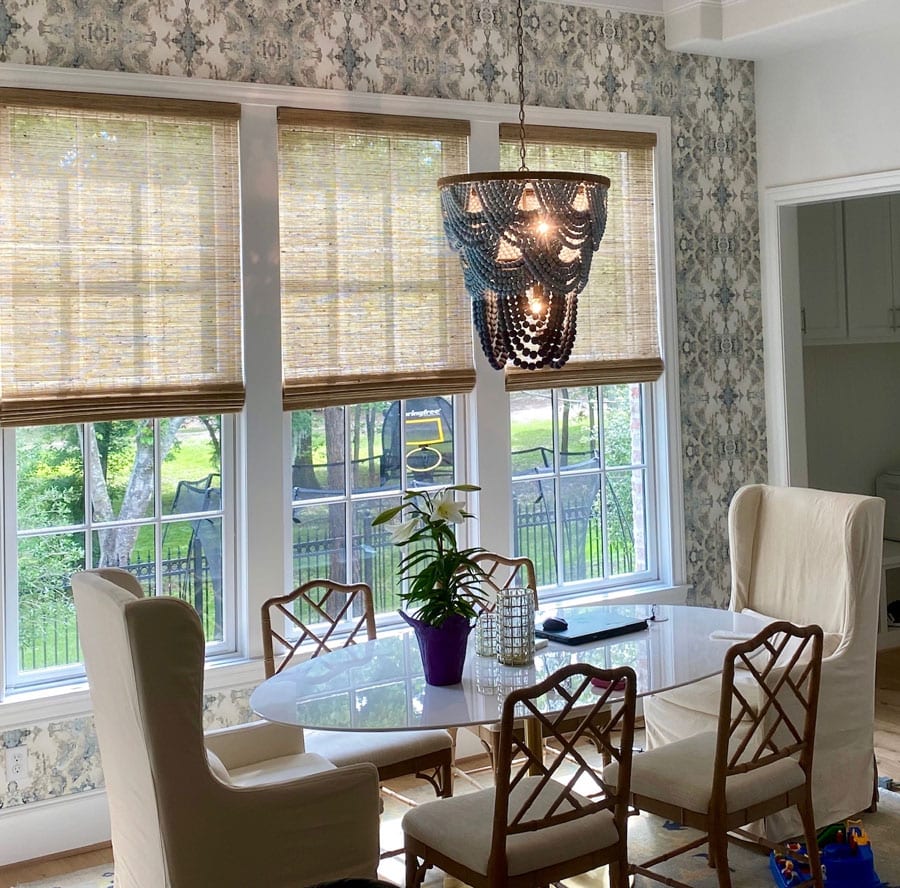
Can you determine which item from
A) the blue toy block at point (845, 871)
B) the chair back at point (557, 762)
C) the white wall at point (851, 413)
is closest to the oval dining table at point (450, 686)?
the chair back at point (557, 762)

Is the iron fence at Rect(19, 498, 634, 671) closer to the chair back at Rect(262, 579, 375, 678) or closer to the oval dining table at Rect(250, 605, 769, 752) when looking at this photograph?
the chair back at Rect(262, 579, 375, 678)

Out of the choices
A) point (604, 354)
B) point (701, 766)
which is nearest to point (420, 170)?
point (604, 354)

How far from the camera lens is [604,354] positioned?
495 cm

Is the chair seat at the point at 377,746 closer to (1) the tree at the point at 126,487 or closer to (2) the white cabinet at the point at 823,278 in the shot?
(1) the tree at the point at 126,487

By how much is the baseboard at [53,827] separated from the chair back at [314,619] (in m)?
0.78

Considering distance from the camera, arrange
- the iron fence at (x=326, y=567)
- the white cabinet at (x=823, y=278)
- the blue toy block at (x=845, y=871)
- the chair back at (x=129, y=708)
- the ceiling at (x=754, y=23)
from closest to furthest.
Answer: the chair back at (x=129, y=708)
the blue toy block at (x=845, y=871)
the iron fence at (x=326, y=567)
the ceiling at (x=754, y=23)
the white cabinet at (x=823, y=278)

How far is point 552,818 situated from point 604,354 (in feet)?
8.62

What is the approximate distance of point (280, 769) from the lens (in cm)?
327

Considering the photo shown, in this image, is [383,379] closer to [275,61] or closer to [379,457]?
[379,457]

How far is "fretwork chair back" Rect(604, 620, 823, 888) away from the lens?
9.93 feet

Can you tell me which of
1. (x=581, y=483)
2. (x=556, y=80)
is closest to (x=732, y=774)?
(x=581, y=483)

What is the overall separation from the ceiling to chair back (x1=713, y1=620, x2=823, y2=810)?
2.58 meters

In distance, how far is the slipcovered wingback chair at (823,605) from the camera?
3.78 metres

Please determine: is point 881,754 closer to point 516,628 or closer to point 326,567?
point 516,628
